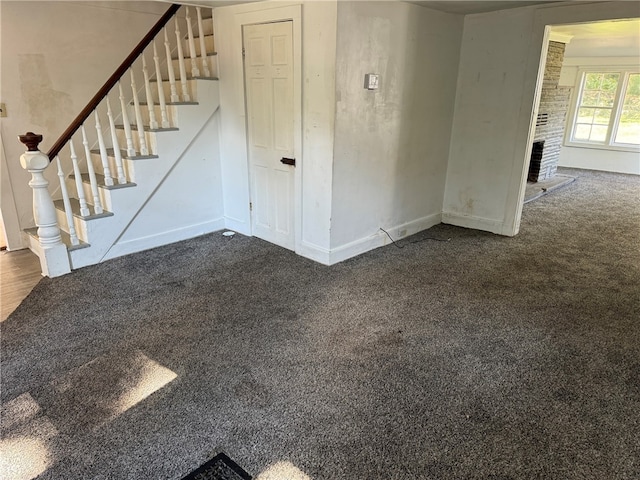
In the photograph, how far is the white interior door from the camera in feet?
11.9

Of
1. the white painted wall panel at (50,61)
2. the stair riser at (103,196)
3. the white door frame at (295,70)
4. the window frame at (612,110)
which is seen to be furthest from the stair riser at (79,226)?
the window frame at (612,110)

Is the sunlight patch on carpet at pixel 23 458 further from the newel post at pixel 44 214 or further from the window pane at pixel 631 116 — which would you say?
the window pane at pixel 631 116

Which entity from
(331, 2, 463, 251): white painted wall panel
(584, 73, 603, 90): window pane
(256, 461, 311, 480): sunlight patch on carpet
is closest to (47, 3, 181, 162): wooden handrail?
(331, 2, 463, 251): white painted wall panel

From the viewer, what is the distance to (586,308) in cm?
307

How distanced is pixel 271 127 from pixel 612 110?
7.49 m

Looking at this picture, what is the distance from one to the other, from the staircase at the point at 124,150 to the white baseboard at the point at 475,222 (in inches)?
114

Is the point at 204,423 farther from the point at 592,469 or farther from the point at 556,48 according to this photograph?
the point at 556,48

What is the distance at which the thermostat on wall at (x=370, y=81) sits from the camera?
3.48 m

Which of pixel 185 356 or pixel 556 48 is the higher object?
pixel 556 48

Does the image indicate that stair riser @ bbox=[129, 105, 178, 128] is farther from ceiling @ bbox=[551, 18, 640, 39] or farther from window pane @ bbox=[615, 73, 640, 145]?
window pane @ bbox=[615, 73, 640, 145]

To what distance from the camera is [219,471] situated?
5.64 feet

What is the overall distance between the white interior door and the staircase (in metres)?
0.53

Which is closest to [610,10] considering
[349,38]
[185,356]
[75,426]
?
[349,38]

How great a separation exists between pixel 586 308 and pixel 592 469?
1617 millimetres
